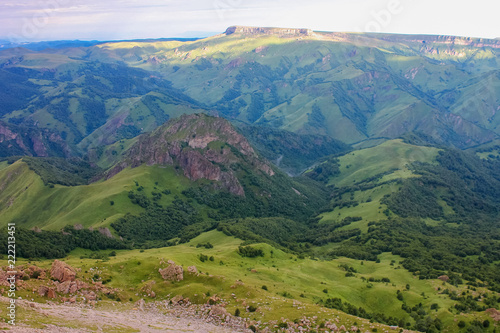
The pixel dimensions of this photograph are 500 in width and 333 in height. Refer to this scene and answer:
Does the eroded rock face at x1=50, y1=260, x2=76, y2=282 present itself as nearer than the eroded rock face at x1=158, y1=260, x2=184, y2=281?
Yes

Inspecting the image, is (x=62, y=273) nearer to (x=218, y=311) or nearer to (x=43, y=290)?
(x=43, y=290)

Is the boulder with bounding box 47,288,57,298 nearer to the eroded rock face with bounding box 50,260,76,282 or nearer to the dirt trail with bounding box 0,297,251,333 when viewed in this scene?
the dirt trail with bounding box 0,297,251,333

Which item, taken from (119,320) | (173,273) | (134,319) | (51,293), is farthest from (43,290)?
(173,273)

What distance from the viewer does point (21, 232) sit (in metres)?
163

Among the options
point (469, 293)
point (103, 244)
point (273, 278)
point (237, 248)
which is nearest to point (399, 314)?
point (469, 293)

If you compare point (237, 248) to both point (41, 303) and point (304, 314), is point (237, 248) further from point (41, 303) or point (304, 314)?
point (41, 303)

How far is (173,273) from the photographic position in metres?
105

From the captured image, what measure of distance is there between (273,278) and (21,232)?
113 metres

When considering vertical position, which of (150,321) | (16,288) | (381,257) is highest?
(381,257)

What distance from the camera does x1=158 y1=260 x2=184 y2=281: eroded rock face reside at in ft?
343

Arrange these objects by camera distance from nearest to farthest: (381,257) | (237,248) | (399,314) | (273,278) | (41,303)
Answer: (41,303) → (399,314) → (273,278) → (237,248) → (381,257)

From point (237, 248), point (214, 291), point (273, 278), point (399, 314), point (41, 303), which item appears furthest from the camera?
point (237, 248)

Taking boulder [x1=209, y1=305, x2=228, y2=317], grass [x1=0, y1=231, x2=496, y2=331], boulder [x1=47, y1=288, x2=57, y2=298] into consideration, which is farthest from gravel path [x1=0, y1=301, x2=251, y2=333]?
grass [x1=0, y1=231, x2=496, y2=331]

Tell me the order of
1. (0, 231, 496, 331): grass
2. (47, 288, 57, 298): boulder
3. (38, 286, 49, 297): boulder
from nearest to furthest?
1. (38, 286, 49, 297): boulder
2. (47, 288, 57, 298): boulder
3. (0, 231, 496, 331): grass
